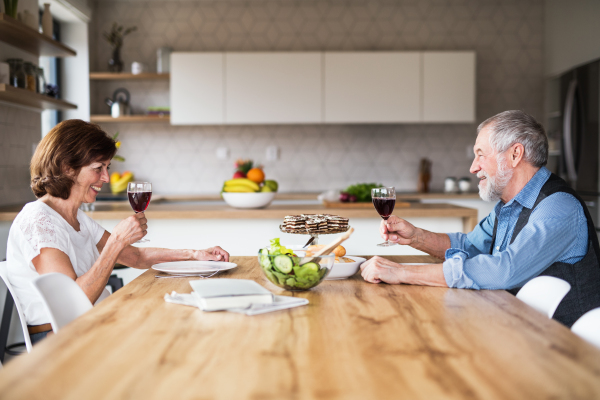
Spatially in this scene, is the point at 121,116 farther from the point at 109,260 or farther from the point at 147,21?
the point at 109,260

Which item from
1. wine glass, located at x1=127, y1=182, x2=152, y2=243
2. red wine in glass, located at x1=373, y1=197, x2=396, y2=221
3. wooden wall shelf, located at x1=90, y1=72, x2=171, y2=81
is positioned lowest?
red wine in glass, located at x1=373, y1=197, x2=396, y2=221

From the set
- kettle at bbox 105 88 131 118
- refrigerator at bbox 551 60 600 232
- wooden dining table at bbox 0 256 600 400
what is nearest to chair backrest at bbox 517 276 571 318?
wooden dining table at bbox 0 256 600 400

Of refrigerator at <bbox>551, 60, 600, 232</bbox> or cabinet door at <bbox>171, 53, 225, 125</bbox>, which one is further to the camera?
cabinet door at <bbox>171, 53, 225, 125</bbox>

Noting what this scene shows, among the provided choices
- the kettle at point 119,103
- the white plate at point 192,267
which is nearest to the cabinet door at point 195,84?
the kettle at point 119,103

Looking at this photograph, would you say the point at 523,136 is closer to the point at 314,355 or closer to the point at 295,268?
the point at 295,268

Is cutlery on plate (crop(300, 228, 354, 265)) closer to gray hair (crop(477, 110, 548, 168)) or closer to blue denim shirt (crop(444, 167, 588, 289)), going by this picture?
blue denim shirt (crop(444, 167, 588, 289))

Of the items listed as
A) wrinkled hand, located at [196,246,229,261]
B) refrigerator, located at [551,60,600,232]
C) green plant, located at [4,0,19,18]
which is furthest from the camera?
refrigerator, located at [551,60,600,232]

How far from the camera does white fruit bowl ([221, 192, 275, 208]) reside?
2.98 m

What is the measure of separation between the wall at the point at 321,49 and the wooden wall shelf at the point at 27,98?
5.07ft

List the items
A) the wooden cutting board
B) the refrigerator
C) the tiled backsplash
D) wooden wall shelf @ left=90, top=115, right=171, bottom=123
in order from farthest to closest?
1. wooden wall shelf @ left=90, top=115, right=171, bottom=123
2. the refrigerator
3. the tiled backsplash
4. the wooden cutting board

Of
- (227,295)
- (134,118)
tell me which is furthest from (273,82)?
(227,295)

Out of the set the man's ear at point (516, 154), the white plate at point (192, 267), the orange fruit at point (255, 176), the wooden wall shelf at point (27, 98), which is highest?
the wooden wall shelf at point (27, 98)

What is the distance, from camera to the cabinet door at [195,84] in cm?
470

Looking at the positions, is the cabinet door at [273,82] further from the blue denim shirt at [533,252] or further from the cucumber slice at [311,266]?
the cucumber slice at [311,266]
